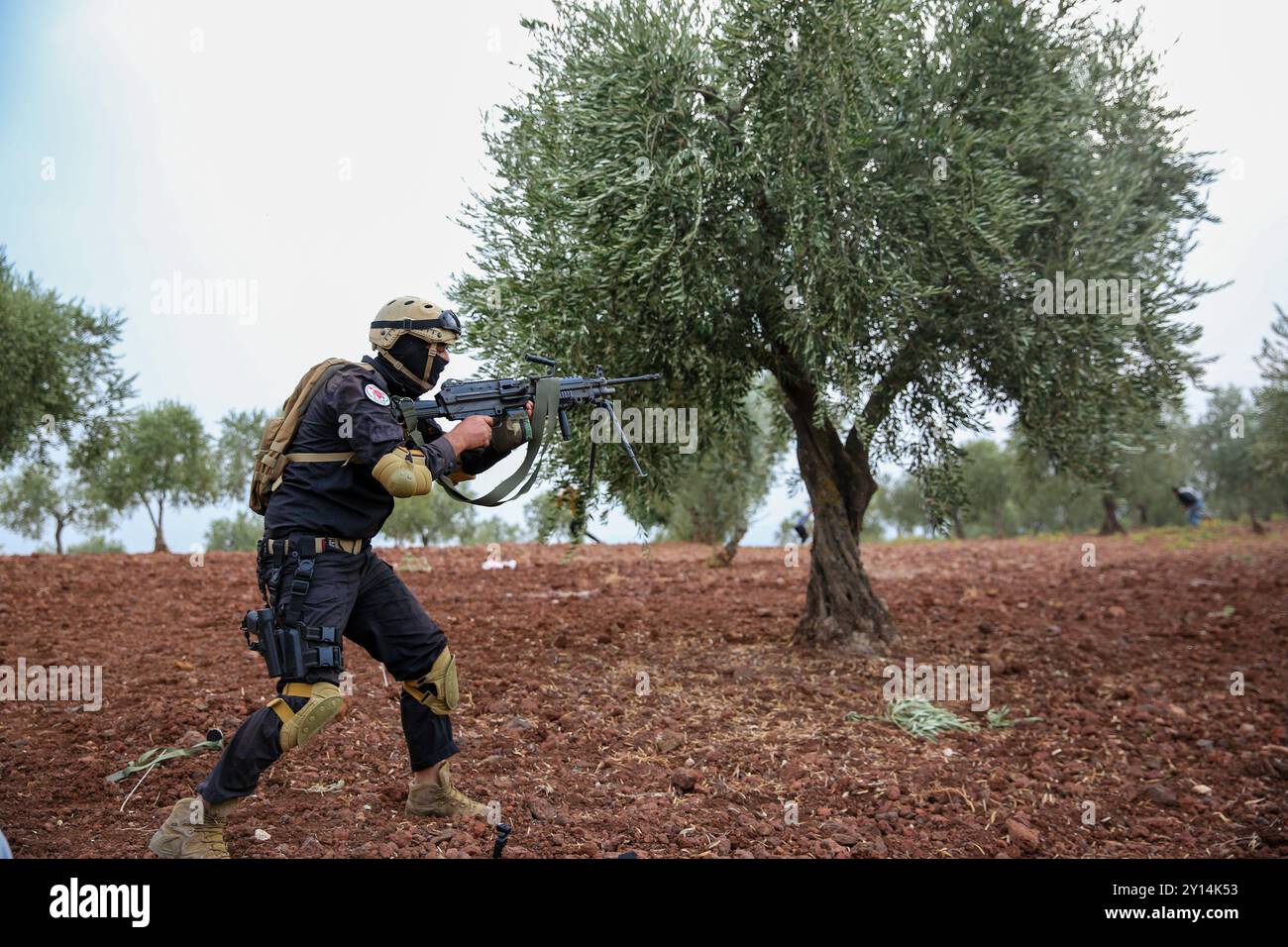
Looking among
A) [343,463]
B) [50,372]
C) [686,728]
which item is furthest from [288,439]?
[50,372]

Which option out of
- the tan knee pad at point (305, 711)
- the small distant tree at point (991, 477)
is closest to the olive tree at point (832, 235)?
the tan knee pad at point (305, 711)

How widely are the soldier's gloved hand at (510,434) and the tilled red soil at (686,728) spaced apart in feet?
7.46

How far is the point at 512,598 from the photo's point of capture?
1270 centimetres

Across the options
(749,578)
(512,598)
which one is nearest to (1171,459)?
(749,578)

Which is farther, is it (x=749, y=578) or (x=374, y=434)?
(x=749, y=578)

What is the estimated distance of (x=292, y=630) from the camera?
195 inches

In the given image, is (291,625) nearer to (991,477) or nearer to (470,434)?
(470,434)

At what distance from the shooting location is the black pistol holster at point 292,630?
4.94m

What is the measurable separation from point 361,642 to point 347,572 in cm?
64

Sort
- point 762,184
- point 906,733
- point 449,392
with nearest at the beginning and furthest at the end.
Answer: point 449,392 < point 906,733 < point 762,184

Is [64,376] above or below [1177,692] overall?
above

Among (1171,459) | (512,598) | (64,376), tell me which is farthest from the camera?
(1171,459)

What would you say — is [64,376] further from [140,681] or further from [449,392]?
[449,392]

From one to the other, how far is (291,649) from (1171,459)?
1563 inches
